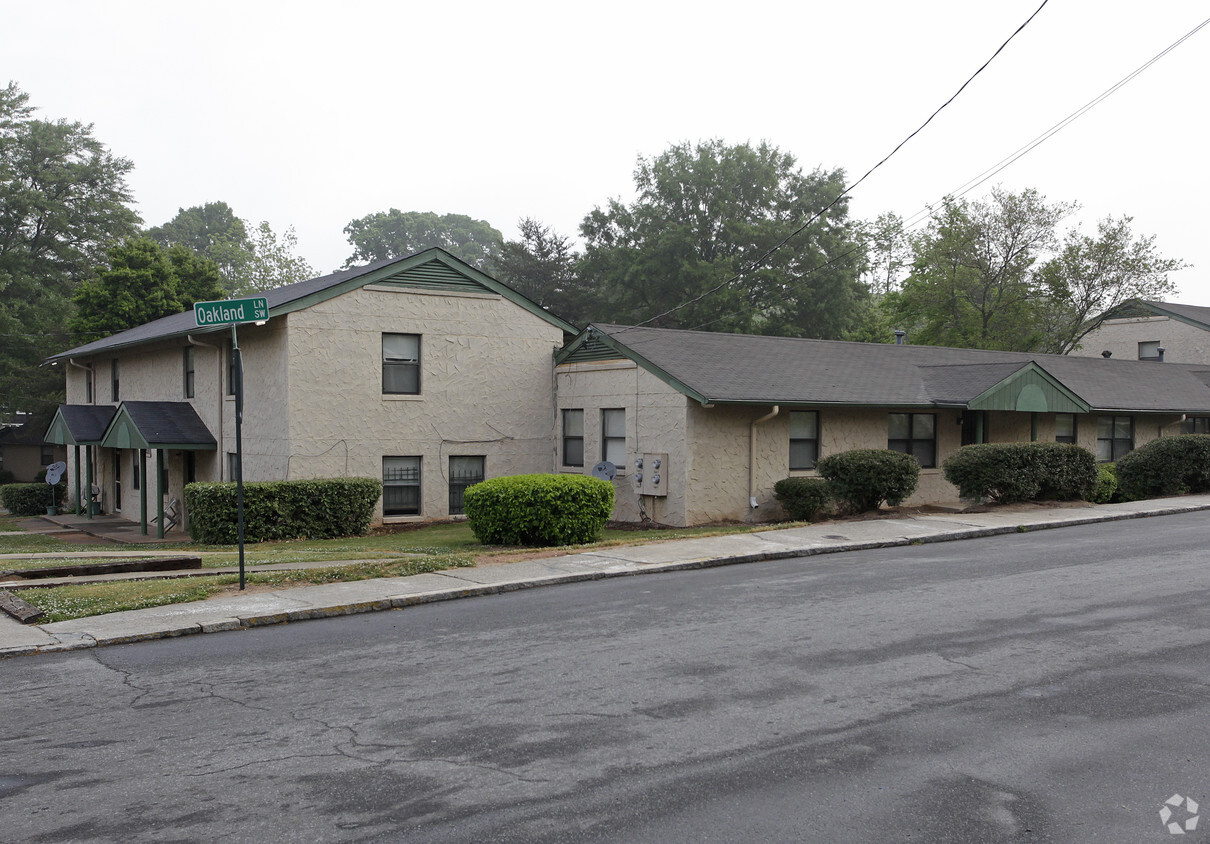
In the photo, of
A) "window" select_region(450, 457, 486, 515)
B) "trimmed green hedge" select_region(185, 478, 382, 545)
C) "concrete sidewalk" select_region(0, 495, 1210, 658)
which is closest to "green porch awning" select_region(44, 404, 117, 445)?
"trimmed green hedge" select_region(185, 478, 382, 545)

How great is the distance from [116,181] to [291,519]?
4477 centimetres

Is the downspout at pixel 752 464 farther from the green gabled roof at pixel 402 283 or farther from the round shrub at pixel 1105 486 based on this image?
the round shrub at pixel 1105 486

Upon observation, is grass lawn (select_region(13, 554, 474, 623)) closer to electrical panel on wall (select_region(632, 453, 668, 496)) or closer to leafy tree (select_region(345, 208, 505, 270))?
electrical panel on wall (select_region(632, 453, 668, 496))

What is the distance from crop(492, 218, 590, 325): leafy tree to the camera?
57188mm

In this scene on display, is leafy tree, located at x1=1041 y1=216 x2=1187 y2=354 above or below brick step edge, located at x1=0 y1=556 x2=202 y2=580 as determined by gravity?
above

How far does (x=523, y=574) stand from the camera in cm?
1309

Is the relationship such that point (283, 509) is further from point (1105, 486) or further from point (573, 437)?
point (1105, 486)

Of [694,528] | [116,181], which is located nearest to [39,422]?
[116,181]

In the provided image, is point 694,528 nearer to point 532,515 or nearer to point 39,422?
point 532,515

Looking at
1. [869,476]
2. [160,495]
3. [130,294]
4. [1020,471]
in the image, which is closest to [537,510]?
[869,476]

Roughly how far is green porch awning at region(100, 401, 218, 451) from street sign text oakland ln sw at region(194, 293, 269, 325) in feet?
44.1

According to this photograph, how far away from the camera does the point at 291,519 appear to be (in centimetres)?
2069
